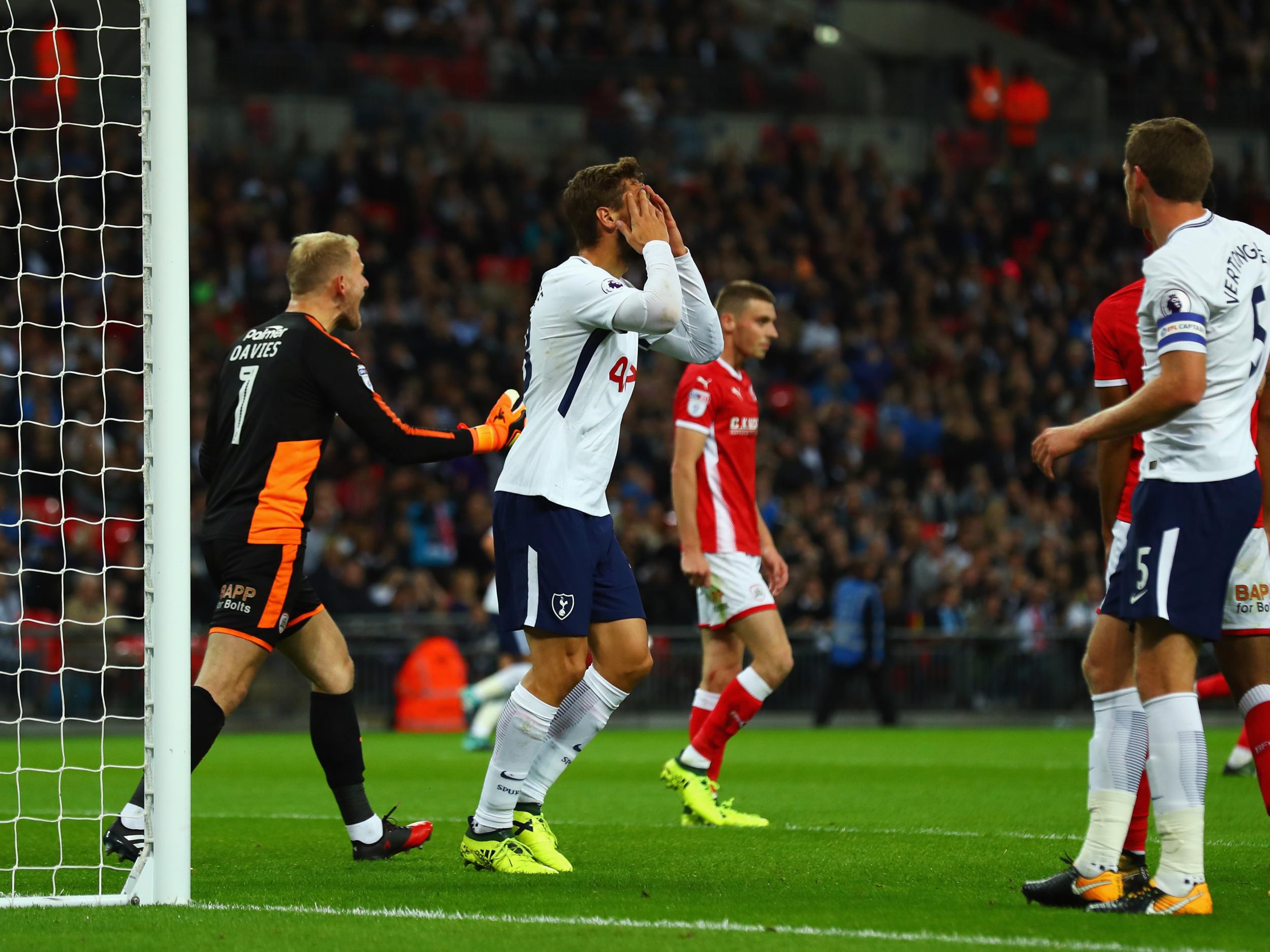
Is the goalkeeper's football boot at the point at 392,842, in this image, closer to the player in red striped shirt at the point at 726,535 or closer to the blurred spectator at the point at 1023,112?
the player in red striped shirt at the point at 726,535

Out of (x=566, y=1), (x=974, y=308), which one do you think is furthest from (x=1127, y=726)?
(x=566, y=1)

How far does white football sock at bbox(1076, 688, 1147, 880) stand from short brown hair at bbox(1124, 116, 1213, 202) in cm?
159

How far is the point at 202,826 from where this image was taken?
8.20 meters

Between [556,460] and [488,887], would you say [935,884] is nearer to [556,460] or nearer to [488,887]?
[488,887]

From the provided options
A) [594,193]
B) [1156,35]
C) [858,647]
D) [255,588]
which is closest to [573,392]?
[594,193]

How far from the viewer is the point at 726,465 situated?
347 inches

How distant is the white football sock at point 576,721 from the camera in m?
6.43

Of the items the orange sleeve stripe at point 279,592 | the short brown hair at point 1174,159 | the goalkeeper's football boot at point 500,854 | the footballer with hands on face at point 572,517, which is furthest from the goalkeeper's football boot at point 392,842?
the short brown hair at point 1174,159

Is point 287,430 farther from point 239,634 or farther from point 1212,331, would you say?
point 1212,331

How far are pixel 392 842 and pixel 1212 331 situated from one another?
3649 mm

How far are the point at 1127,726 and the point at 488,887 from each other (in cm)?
219

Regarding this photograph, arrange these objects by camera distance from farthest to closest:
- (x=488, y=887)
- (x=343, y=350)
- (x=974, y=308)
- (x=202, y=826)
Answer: (x=974, y=308)
(x=202, y=826)
(x=343, y=350)
(x=488, y=887)

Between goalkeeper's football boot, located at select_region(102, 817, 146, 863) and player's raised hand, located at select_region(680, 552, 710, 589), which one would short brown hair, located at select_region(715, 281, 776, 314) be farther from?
goalkeeper's football boot, located at select_region(102, 817, 146, 863)

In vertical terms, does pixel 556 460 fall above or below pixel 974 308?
below
